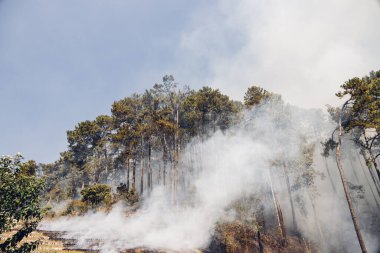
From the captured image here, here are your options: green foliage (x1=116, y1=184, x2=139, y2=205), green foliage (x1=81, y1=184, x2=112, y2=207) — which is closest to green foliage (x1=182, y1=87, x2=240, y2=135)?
green foliage (x1=116, y1=184, x2=139, y2=205)

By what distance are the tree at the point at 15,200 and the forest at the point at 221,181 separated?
19.7 ft

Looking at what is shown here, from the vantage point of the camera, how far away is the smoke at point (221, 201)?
2017 cm

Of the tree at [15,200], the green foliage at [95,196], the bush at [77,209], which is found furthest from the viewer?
the green foliage at [95,196]

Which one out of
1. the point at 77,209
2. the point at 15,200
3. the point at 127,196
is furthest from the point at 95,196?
the point at 15,200

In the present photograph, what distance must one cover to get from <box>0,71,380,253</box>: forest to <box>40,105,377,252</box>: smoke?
0.14 meters

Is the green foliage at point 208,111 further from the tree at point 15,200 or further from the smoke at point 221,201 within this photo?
the tree at point 15,200

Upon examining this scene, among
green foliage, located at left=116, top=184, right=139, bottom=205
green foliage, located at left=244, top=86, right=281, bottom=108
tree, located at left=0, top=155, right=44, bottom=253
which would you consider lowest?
tree, located at left=0, top=155, right=44, bottom=253

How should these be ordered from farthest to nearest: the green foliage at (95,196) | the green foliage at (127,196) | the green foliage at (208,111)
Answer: the green foliage at (208,111) → the green foliage at (127,196) → the green foliage at (95,196)

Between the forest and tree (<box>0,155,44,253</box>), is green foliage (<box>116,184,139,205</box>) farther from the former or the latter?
tree (<box>0,155,44,253</box>)

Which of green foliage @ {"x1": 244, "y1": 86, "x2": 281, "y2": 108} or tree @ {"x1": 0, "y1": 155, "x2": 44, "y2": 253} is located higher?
green foliage @ {"x1": 244, "y1": 86, "x2": 281, "y2": 108}

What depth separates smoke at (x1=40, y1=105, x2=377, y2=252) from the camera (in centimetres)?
2017

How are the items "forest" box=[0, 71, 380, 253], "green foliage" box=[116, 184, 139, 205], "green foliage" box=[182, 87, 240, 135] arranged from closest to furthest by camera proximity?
"forest" box=[0, 71, 380, 253] < "green foliage" box=[116, 184, 139, 205] < "green foliage" box=[182, 87, 240, 135]

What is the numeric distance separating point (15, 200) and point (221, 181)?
27.0 metres

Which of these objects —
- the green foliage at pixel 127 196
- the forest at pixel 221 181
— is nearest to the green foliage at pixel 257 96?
the forest at pixel 221 181
